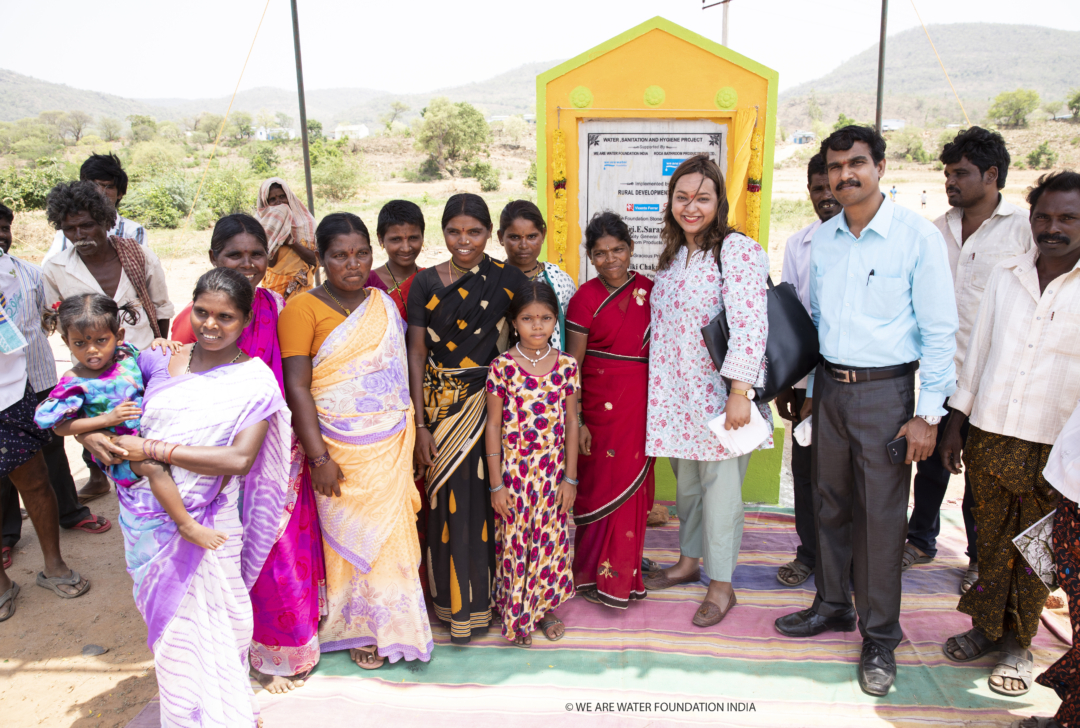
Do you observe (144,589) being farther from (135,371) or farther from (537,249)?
(537,249)

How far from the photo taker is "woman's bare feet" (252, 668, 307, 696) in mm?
2654

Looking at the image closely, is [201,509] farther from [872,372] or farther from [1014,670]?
[1014,670]

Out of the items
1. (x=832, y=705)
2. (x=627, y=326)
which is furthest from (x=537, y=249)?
(x=832, y=705)

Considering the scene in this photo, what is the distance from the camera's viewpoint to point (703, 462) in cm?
307

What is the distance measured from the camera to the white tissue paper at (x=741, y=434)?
9.01ft

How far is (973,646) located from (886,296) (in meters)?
1.62

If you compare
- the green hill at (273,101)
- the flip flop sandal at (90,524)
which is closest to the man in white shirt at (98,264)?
the flip flop sandal at (90,524)

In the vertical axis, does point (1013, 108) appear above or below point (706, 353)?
above

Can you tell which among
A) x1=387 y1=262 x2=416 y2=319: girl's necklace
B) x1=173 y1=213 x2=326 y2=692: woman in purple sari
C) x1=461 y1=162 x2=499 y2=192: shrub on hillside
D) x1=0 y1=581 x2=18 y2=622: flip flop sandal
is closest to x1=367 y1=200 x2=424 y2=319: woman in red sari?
x1=387 y1=262 x2=416 y2=319: girl's necklace

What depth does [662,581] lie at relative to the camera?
11.1 ft

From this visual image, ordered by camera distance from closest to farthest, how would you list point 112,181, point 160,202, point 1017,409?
1. point 1017,409
2. point 112,181
3. point 160,202

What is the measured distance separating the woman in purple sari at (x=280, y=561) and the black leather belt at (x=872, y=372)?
2.30 m

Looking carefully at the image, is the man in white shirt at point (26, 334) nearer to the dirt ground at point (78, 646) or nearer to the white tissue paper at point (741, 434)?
the dirt ground at point (78, 646)

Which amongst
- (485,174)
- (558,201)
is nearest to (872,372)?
(558,201)
